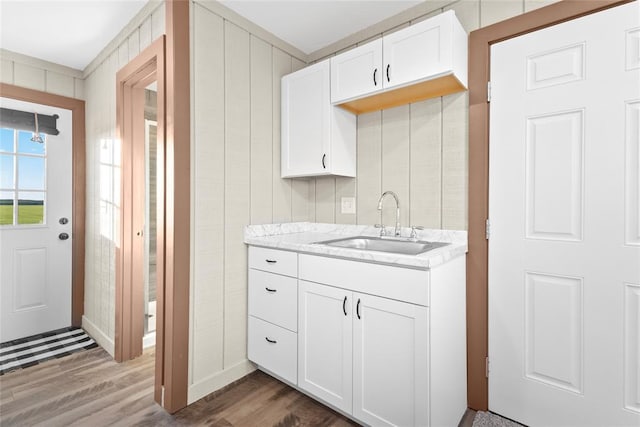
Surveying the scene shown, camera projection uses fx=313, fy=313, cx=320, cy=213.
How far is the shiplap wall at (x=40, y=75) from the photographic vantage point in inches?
102

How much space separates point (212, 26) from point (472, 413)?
2.68 meters

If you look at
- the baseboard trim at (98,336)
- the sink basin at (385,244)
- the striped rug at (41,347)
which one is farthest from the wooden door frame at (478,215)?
the striped rug at (41,347)

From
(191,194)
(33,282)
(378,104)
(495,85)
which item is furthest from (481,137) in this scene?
(33,282)

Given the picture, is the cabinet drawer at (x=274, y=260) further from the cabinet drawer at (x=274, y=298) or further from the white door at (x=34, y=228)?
the white door at (x=34, y=228)

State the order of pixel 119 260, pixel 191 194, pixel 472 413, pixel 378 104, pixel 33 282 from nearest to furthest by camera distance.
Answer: pixel 472 413
pixel 191 194
pixel 378 104
pixel 119 260
pixel 33 282

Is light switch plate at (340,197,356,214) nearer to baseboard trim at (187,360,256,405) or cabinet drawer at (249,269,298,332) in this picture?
cabinet drawer at (249,269,298,332)

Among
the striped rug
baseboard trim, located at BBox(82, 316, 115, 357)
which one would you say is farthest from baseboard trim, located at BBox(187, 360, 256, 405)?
the striped rug

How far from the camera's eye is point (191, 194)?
5.97 ft

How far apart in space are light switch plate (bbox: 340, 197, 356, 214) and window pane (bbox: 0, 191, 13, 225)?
2.76 m

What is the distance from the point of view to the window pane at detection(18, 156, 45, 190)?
266cm

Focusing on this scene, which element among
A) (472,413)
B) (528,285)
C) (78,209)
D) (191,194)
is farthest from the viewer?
(78,209)

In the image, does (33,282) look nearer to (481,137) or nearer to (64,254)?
(64,254)

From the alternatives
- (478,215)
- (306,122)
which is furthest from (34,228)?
(478,215)

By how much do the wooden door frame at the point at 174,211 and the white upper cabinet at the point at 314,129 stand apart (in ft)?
2.41
